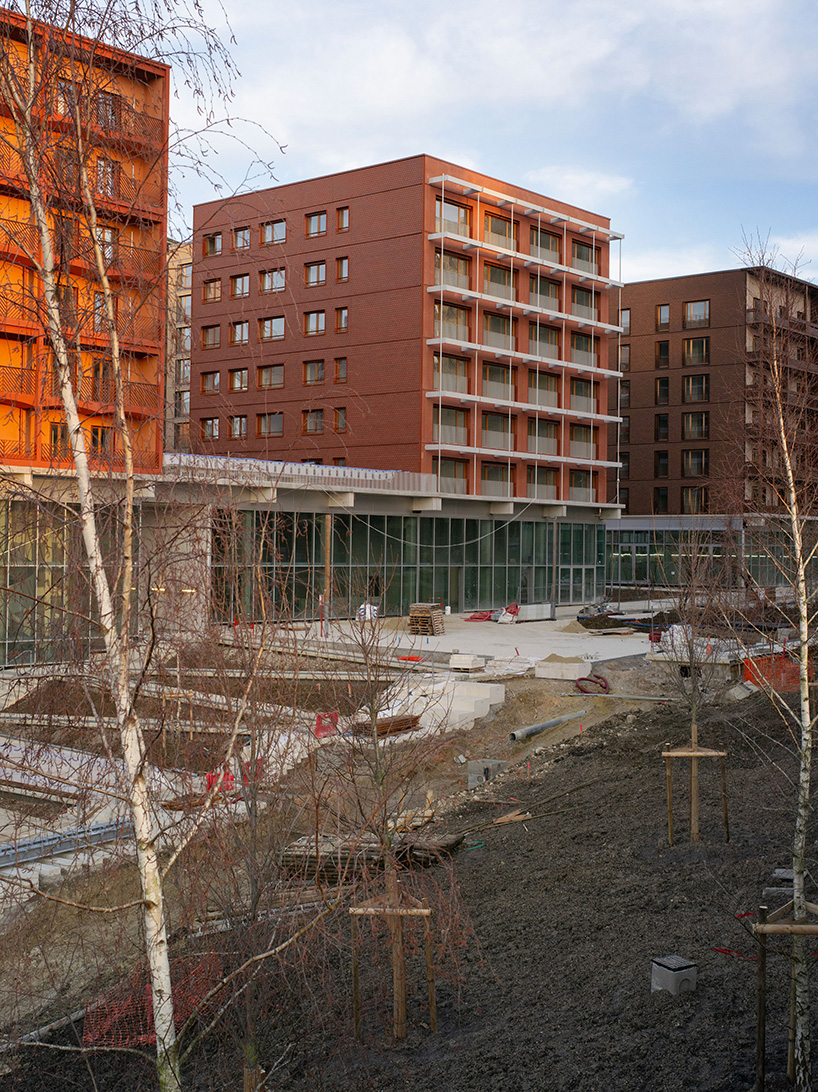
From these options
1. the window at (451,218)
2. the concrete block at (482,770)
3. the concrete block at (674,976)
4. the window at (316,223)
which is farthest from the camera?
the window at (316,223)

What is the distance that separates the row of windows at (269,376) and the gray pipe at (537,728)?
951 inches

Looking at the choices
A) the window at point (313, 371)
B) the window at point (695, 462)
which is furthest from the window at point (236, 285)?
the window at point (695, 462)

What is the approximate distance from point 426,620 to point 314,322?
17280 millimetres

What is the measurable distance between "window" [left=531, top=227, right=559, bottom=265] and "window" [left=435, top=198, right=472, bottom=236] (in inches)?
160

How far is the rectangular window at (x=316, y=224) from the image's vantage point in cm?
4203

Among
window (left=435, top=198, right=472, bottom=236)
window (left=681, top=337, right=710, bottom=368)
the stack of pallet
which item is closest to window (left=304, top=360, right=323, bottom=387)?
window (left=435, top=198, right=472, bottom=236)

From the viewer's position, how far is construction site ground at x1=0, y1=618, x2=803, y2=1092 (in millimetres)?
6375

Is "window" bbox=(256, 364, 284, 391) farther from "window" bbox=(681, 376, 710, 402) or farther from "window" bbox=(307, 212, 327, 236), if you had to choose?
"window" bbox=(681, 376, 710, 402)

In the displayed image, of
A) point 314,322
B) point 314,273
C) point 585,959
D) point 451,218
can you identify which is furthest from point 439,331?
point 585,959

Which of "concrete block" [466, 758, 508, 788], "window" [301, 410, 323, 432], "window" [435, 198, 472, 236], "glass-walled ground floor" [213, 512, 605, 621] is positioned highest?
"window" [435, 198, 472, 236]

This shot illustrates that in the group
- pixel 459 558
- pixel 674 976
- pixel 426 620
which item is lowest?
pixel 674 976

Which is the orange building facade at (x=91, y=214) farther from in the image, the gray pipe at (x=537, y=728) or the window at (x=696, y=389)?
the window at (x=696, y=389)

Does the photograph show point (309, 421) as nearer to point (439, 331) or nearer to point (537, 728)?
point (537, 728)

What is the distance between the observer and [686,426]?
2361 inches
